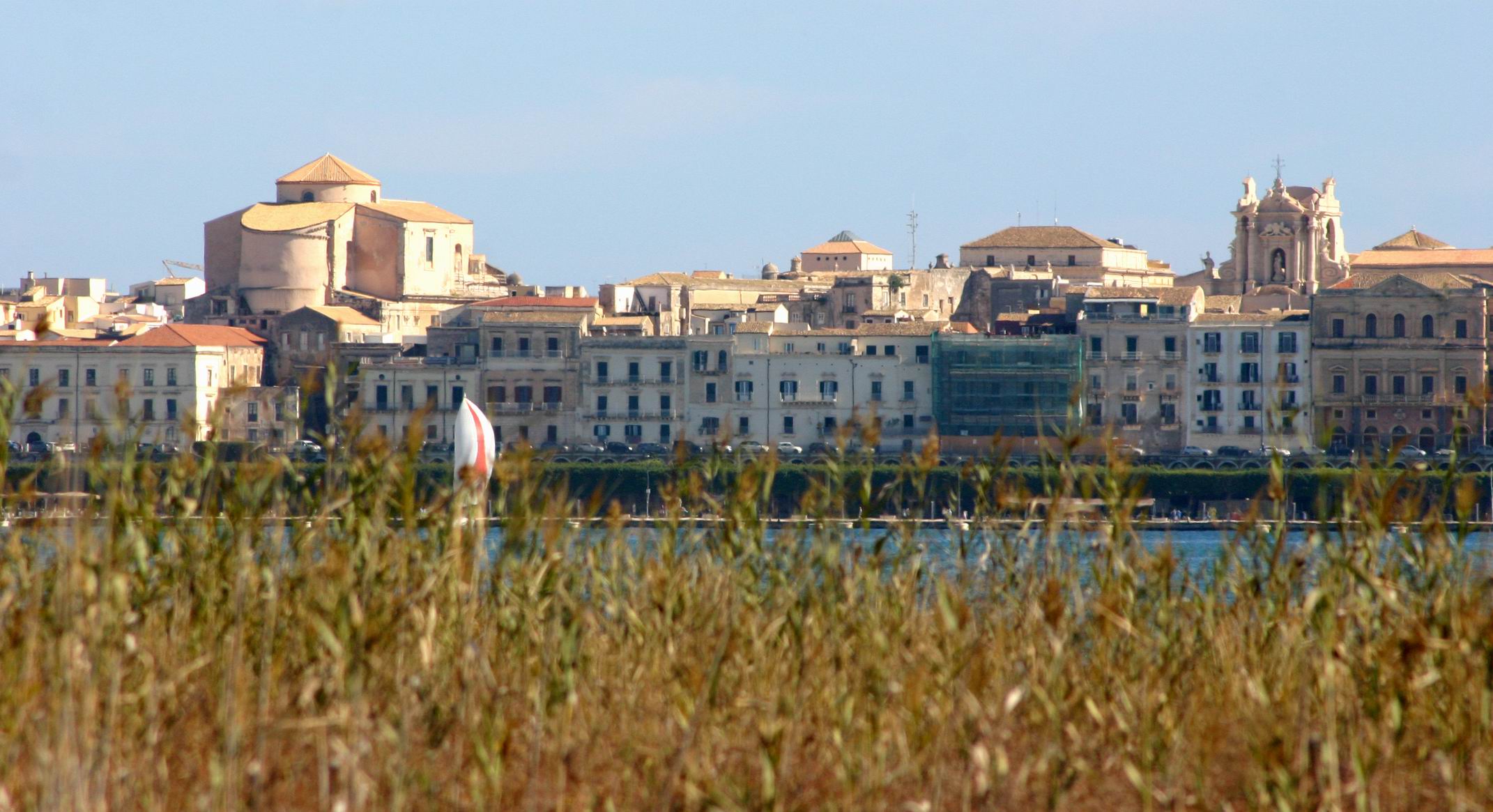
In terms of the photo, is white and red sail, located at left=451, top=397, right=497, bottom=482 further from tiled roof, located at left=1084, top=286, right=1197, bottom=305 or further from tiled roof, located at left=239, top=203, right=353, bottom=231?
tiled roof, located at left=239, top=203, right=353, bottom=231

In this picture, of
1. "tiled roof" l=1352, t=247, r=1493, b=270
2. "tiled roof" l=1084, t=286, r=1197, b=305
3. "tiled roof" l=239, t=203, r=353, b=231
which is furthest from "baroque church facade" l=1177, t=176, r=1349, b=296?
"tiled roof" l=239, t=203, r=353, b=231

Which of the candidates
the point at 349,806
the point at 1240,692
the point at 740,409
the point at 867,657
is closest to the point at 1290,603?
the point at 1240,692

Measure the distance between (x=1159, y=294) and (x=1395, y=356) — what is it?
23.2 feet

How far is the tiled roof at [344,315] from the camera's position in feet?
264

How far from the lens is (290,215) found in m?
90.8

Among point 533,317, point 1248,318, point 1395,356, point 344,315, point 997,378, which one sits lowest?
point 997,378

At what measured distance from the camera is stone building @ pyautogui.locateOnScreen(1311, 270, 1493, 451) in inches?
2662

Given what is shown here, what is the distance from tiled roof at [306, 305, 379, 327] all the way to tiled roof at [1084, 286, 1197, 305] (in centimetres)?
2410

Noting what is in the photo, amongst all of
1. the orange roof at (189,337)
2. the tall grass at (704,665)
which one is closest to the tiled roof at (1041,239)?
the orange roof at (189,337)

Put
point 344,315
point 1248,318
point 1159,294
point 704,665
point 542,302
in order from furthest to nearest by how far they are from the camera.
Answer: point 344,315 → point 542,302 → point 1159,294 → point 1248,318 → point 704,665

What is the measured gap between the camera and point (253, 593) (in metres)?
12.1

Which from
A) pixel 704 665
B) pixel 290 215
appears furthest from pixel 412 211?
pixel 704 665

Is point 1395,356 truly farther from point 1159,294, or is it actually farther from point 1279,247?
point 1279,247

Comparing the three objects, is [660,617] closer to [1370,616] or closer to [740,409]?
[1370,616]
